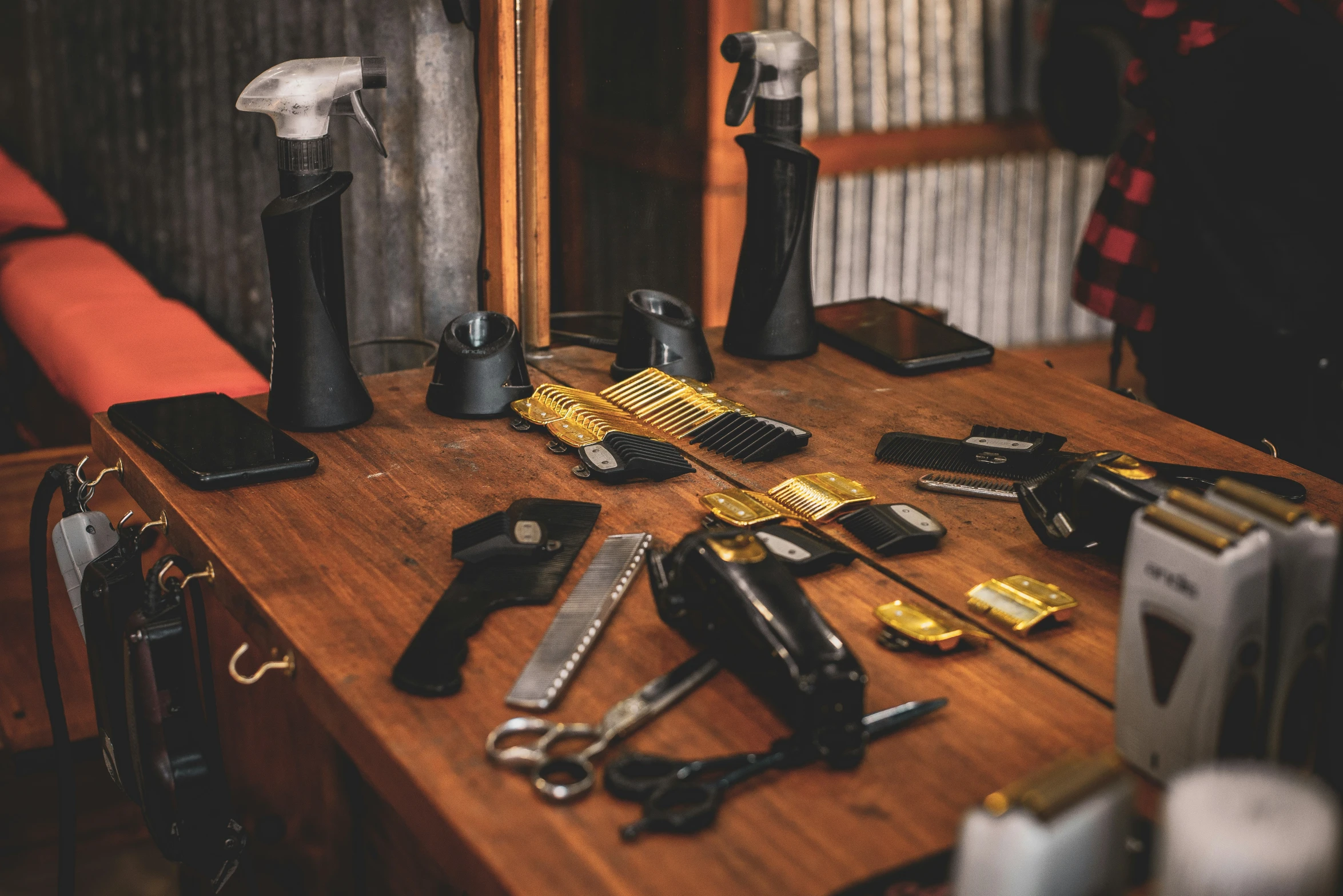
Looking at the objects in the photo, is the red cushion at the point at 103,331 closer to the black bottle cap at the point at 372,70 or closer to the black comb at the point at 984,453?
the black bottle cap at the point at 372,70

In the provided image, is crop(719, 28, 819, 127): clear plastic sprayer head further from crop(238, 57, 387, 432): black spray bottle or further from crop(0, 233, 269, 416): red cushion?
crop(0, 233, 269, 416): red cushion

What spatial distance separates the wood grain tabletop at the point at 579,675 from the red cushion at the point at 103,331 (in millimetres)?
850

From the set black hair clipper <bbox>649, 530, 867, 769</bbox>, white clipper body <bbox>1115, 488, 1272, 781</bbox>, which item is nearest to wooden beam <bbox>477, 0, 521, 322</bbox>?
black hair clipper <bbox>649, 530, 867, 769</bbox>

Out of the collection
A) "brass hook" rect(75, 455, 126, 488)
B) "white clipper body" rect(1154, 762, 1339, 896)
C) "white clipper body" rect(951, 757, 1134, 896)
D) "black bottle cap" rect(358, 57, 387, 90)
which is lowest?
"brass hook" rect(75, 455, 126, 488)

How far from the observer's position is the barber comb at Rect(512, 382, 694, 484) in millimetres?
1314

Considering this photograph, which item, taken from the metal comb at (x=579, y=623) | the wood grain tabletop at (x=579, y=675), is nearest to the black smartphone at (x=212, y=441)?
the wood grain tabletop at (x=579, y=675)

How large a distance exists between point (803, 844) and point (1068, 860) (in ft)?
0.74

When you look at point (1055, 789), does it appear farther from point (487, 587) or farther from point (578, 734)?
point (487, 587)

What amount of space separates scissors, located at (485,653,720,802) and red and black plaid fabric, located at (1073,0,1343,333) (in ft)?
4.60

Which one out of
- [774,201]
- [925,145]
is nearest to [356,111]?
[774,201]

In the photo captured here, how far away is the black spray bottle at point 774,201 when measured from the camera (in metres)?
1.59

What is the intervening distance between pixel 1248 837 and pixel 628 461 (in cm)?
87

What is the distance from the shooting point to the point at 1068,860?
1.90ft

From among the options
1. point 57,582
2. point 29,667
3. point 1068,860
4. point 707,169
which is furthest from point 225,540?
point 707,169
